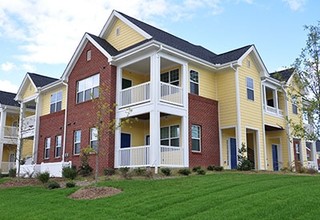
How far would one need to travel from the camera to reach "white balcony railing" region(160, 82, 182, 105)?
20.3 meters

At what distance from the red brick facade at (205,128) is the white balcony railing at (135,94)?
122 inches

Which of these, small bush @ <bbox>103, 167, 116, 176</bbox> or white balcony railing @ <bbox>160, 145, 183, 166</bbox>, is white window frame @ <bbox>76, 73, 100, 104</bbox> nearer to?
small bush @ <bbox>103, 167, 116, 176</bbox>

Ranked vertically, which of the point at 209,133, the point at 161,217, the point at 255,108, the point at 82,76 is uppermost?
the point at 82,76

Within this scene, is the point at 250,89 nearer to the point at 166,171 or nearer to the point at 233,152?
the point at 233,152

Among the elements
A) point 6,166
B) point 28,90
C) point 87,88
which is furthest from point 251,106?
point 6,166

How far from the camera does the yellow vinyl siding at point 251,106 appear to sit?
77.0 ft

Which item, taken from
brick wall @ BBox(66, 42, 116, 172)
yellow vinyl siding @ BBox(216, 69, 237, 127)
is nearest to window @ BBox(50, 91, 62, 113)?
brick wall @ BBox(66, 42, 116, 172)

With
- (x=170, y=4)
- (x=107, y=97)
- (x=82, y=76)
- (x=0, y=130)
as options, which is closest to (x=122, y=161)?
(x=107, y=97)

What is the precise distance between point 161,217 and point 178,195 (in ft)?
7.67

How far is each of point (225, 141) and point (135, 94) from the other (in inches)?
276

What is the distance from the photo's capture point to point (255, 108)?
81.3 ft

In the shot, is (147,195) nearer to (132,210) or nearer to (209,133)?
(132,210)

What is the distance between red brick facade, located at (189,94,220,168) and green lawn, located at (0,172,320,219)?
7513mm

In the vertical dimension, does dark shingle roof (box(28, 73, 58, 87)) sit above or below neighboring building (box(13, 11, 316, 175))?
above
